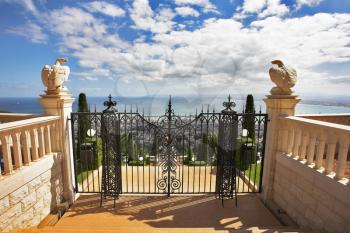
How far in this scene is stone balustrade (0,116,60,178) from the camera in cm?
332

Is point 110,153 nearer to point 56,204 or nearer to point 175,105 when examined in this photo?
point 56,204

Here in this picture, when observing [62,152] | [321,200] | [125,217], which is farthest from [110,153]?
[321,200]

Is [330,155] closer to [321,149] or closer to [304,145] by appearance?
[321,149]

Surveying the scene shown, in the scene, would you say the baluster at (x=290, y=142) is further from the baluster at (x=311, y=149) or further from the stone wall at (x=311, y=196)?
the baluster at (x=311, y=149)

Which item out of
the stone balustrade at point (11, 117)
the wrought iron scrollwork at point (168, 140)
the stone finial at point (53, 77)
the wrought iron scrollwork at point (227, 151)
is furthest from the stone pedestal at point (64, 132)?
the wrought iron scrollwork at point (227, 151)

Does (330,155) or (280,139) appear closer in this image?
(330,155)

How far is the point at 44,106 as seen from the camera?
15.3ft

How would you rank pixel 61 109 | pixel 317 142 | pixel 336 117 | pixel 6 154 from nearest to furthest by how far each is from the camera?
pixel 6 154
pixel 317 142
pixel 61 109
pixel 336 117

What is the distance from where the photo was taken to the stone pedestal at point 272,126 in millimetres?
4648

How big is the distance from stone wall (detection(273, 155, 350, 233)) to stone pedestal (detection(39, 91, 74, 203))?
486 centimetres

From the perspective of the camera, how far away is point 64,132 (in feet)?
15.8

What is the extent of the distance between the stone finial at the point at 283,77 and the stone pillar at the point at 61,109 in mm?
4646

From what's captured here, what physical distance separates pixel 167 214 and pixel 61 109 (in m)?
3.32

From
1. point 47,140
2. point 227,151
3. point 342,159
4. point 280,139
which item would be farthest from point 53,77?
point 342,159
